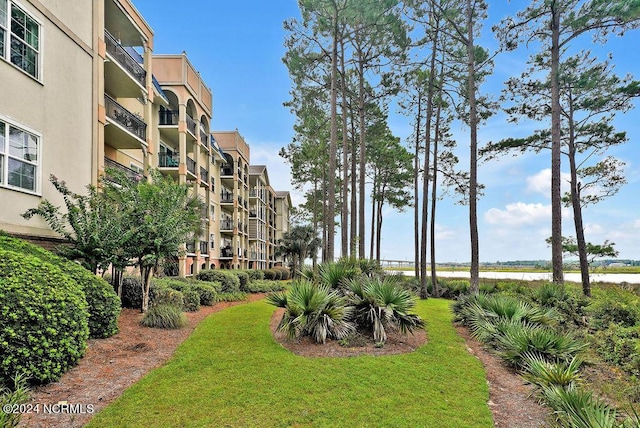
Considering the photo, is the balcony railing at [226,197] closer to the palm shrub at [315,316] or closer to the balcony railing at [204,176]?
the balcony railing at [204,176]

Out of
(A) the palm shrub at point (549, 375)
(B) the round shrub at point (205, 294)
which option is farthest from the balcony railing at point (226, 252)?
(A) the palm shrub at point (549, 375)

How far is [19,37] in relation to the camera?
10.4 meters

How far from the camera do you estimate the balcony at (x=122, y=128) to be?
15477 millimetres

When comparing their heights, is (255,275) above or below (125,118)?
below

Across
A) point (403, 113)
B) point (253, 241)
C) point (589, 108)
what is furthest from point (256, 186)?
point (589, 108)

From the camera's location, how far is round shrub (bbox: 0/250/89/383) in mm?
5348

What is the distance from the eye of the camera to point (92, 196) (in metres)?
11.9

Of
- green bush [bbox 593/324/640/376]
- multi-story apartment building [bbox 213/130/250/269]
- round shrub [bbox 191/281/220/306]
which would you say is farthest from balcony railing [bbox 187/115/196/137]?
green bush [bbox 593/324/640/376]

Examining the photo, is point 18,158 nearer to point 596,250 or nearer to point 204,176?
point 204,176

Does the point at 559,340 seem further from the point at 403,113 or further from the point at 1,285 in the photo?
the point at 403,113

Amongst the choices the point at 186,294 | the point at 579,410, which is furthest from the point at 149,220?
the point at 579,410

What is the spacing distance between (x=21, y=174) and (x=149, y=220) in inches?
137

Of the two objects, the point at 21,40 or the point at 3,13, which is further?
the point at 21,40

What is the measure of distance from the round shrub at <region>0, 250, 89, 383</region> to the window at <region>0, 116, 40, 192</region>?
5.07 meters
